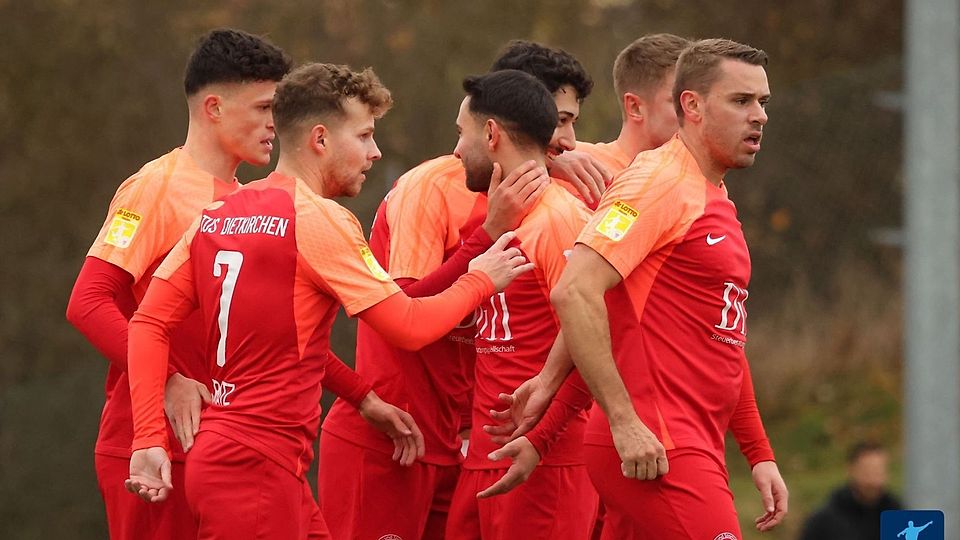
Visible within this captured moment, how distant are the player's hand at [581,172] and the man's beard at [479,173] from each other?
0.46 metres

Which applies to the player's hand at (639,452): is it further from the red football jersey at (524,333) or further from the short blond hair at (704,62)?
the short blond hair at (704,62)

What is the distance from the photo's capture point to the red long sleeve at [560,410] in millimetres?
5757

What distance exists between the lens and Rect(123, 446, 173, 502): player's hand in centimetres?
537

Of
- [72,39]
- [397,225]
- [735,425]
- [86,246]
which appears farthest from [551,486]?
[72,39]

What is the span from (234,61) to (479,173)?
1.09m

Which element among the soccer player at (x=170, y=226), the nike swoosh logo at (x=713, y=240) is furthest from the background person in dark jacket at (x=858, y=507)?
the soccer player at (x=170, y=226)

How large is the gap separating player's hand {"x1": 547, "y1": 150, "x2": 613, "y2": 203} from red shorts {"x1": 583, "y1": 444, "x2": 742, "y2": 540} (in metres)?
1.40

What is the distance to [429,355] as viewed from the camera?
21.8 feet

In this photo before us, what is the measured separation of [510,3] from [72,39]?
4.49 meters

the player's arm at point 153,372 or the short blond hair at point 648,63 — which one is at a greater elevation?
the short blond hair at point 648,63

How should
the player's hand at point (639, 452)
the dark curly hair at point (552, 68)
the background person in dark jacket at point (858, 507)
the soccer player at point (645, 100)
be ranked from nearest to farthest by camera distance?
the player's hand at point (639, 452)
the dark curly hair at point (552, 68)
the soccer player at point (645, 100)
the background person in dark jacket at point (858, 507)

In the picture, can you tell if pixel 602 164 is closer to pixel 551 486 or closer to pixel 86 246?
pixel 551 486

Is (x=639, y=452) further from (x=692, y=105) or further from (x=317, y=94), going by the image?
(x=317, y=94)

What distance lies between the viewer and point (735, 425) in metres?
6.07
